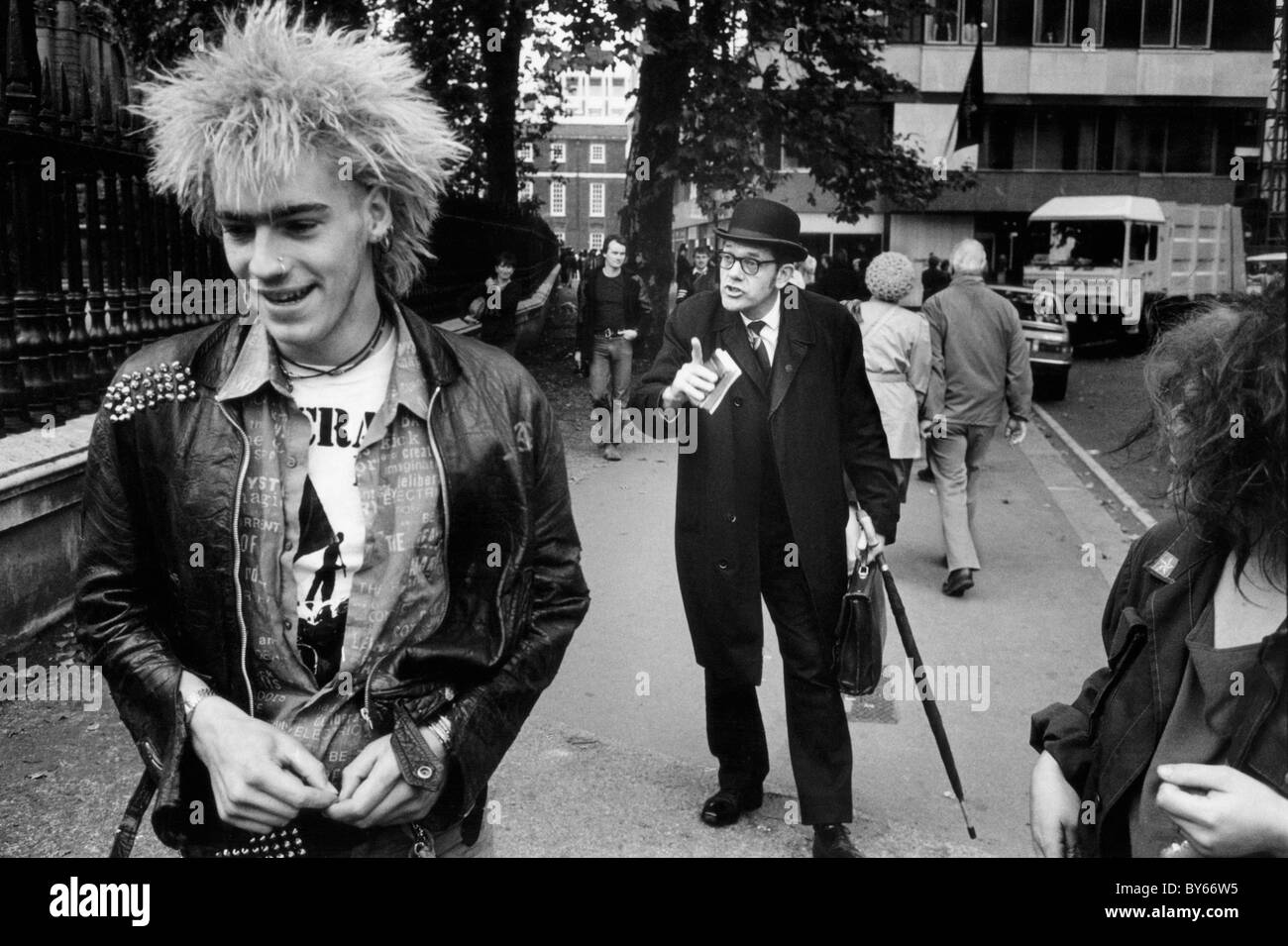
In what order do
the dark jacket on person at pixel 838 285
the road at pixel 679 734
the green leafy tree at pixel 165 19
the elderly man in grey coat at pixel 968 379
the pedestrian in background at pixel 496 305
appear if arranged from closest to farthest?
the road at pixel 679 734 → the elderly man in grey coat at pixel 968 379 → the green leafy tree at pixel 165 19 → the pedestrian in background at pixel 496 305 → the dark jacket on person at pixel 838 285

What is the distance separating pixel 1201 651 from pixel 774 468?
8.49ft

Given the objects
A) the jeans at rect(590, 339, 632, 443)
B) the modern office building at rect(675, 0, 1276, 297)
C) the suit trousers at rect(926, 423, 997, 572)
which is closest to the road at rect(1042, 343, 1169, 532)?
the suit trousers at rect(926, 423, 997, 572)

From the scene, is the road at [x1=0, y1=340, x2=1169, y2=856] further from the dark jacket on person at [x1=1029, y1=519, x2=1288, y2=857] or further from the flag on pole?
the flag on pole

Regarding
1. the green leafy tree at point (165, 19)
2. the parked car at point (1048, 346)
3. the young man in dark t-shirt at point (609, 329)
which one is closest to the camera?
the young man in dark t-shirt at point (609, 329)

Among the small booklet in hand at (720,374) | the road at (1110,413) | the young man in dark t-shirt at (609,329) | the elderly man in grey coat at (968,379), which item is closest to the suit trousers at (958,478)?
the elderly man in grey coat at (968,379)

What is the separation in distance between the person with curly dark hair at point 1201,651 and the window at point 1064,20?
4491cm

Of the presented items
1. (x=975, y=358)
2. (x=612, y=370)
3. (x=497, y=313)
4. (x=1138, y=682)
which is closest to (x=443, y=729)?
(x=1138, y=682)

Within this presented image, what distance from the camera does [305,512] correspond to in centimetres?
223

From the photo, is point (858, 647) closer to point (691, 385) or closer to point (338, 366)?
point (691, 385)

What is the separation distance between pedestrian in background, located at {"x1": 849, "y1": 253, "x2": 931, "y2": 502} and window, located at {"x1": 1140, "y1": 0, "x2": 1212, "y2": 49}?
39.7m

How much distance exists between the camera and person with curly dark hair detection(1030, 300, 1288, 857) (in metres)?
1.82

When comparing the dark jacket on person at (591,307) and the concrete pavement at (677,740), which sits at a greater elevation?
the dark jacket on person at (591,307)

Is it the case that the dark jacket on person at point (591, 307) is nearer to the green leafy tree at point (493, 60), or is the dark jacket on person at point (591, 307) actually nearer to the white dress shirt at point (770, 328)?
the green leafy tree at point (493, 60)

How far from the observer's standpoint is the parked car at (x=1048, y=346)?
60.3ft
